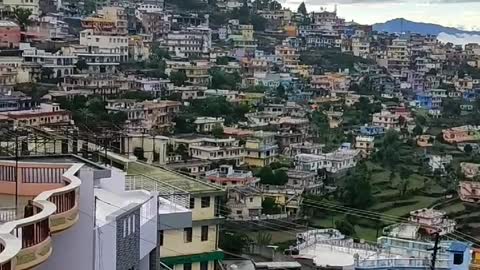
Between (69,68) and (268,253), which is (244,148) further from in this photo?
(268,253)

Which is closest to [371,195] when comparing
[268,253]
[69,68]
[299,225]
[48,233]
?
[299,225]

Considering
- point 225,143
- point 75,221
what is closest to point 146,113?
point 225,143

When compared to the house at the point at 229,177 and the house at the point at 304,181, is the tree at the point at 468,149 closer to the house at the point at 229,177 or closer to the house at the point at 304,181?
the house at the point at 304,181

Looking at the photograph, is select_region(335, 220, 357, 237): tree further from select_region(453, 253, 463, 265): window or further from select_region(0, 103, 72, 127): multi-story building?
select_region(453, 253, 463, 265): window

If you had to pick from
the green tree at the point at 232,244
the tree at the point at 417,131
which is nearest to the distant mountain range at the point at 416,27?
the tree at the point at 417,131

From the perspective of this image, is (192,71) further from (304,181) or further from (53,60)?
(304,181)

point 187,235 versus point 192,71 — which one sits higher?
point 187,235
